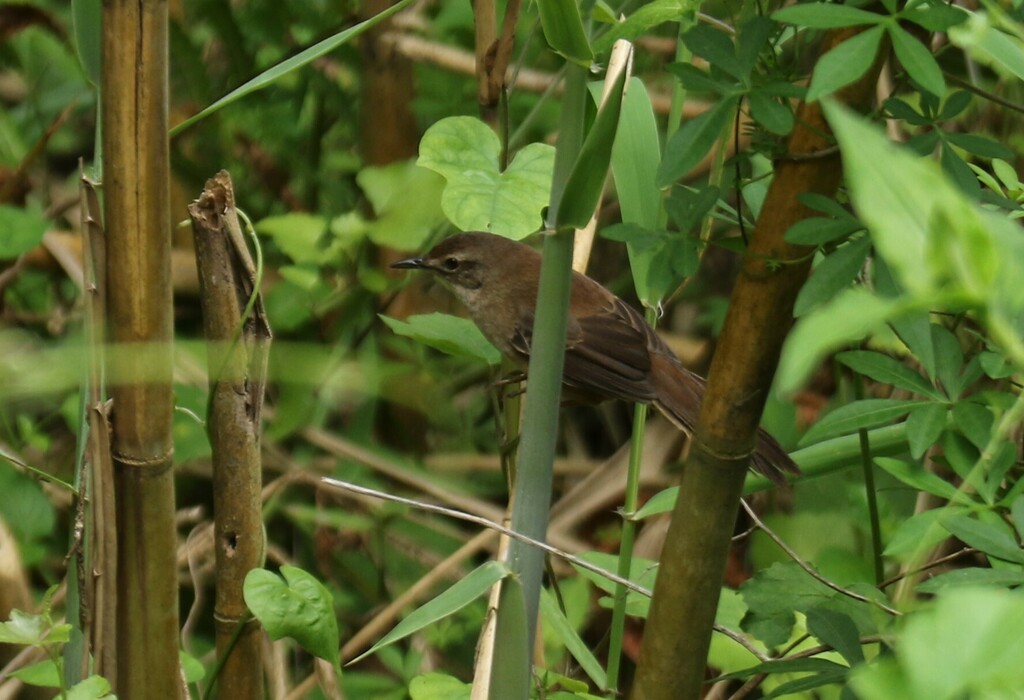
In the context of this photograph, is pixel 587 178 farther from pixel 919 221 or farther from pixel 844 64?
pixel 919 221

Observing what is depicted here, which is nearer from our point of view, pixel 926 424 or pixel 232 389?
pixel 926 424

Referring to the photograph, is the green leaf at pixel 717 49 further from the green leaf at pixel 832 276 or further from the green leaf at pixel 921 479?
the green leaf at pixel 921 479

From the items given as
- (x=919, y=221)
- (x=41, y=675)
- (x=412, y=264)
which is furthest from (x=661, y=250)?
(x=412, y=264)

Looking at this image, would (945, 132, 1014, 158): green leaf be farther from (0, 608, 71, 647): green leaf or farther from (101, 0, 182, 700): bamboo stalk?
(0, 608, 71, 647): green leaf

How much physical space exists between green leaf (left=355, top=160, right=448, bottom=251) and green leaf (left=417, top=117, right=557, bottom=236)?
1.04 m

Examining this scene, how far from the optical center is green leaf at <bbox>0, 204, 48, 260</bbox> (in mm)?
2744

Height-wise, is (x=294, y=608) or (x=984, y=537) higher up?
(x=984, y=537)

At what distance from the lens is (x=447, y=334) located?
2.01 metres

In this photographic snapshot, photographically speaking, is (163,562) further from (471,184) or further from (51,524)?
(51,524)

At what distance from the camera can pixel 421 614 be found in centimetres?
121

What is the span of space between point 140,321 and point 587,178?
51 cm

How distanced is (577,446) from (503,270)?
2.59ft

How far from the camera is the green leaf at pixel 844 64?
3.07ft

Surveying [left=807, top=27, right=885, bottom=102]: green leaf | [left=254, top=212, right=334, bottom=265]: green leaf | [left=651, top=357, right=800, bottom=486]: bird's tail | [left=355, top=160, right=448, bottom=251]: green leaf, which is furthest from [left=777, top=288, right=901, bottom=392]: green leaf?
[left=254, top=212, right=334, bottom=265]: green leaf
